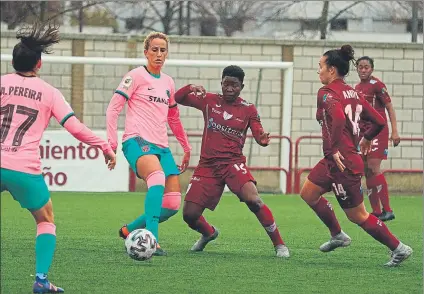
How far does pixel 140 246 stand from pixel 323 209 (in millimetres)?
1903

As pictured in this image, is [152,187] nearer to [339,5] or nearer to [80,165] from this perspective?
[80,165]

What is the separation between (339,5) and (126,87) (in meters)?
15.5

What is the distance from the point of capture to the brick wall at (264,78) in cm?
1967

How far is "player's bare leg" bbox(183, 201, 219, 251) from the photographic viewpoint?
9695 millimetres

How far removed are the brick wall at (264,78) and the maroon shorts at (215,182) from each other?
965cm

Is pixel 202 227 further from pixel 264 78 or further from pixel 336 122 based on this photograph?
pixel 264 78

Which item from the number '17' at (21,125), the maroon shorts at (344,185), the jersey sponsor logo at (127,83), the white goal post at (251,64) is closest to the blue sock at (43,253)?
the number '17' at (21,125)

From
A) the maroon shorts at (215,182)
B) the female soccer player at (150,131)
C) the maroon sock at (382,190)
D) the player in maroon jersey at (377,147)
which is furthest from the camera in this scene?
the maroon sock at (382,190)

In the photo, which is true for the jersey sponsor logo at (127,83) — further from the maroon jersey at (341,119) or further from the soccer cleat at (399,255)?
the soccer cleat at (399,255)

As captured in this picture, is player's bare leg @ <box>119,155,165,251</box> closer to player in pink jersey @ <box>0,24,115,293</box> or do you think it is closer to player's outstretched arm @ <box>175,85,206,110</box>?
player's outstretched arm @ <box>175,85,206,110</box>

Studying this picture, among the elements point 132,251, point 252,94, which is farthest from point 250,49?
point 132,251

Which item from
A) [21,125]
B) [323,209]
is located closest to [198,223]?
[323,209]

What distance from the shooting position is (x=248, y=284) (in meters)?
7.88

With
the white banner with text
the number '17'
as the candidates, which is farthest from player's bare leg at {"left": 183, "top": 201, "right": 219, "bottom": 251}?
the white banner with text
